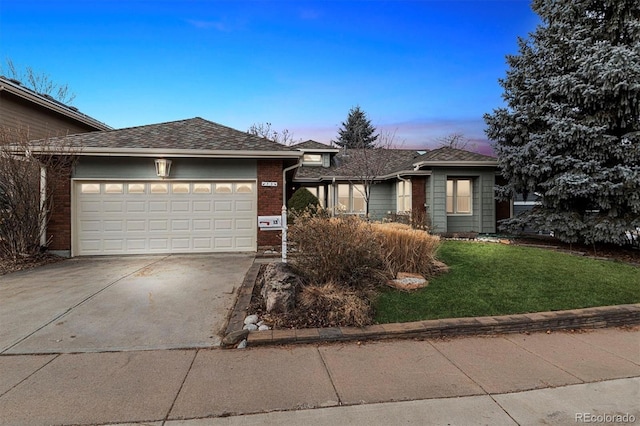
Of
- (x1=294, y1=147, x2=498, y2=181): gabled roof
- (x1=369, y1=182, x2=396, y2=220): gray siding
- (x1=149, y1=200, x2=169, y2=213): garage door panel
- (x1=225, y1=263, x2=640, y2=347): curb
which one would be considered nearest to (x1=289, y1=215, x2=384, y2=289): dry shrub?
(x1=225, y1=263, x2=640, y2=347): curb

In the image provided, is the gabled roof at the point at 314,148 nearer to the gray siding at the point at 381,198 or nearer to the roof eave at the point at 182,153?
the gray siding at the point at 381,198

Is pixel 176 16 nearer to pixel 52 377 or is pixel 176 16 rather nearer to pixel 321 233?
pixel 321 233

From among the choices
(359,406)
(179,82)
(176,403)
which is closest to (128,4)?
(179,82)

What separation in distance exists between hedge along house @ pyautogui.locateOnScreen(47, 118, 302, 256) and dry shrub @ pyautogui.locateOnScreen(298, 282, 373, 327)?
5415mm

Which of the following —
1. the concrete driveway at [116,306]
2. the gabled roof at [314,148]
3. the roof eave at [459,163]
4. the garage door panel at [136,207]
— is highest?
the gabled roof at [314,148]

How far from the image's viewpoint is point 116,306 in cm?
520

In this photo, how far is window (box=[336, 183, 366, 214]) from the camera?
55.1ft

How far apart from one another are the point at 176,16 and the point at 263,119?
63.2 feet

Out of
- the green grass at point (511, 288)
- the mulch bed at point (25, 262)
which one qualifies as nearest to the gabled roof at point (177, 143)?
the mulch bed at point (25, 262)

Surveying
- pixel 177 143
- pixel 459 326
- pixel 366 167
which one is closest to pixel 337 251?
pixel 459 326

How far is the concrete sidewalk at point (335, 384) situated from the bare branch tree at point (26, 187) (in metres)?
6.68

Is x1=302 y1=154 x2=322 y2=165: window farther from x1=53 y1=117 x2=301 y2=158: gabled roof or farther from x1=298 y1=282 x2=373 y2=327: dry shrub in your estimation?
x1=298 y1=282 x2=373 y2=327: dry shrub

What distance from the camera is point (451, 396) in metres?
2.89

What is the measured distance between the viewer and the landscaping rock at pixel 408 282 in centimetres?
567
